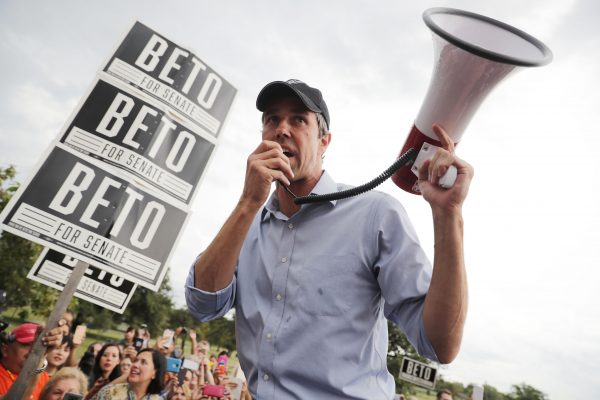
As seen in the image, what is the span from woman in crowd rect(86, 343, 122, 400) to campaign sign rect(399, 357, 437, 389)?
19.2 ft

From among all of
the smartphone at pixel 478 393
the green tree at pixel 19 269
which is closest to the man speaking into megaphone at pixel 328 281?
the smartphone at pixel 478 393

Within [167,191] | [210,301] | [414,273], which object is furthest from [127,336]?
[414,273]

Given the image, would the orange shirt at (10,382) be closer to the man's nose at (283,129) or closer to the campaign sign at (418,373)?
the man's nose at (283,129)

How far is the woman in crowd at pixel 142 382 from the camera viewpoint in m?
5.08

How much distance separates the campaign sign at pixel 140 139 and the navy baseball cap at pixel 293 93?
65.6 inches

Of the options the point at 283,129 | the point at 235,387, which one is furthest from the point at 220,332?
the point at 283,129

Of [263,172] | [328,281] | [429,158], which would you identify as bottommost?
[328,281]

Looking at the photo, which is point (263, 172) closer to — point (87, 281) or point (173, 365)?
point (87, 281)

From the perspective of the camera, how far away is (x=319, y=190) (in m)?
1.59

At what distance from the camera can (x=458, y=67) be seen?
46.7 inches

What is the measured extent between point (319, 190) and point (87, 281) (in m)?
2.30

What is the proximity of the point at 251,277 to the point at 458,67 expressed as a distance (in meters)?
1.06

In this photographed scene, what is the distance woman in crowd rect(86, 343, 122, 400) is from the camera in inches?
229

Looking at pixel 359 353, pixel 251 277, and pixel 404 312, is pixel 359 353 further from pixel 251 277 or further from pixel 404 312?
pixel 251 277
